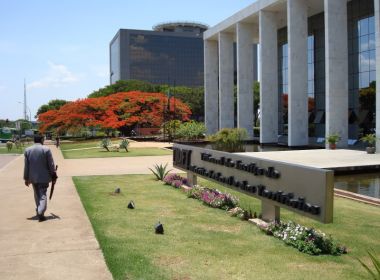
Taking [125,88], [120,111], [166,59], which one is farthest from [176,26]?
[120,111]

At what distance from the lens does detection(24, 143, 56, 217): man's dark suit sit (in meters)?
8.75

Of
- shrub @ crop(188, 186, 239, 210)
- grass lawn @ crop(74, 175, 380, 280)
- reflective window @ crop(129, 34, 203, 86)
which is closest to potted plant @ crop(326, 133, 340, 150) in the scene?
grass lawn @ crop(74, 175, 380, 280)

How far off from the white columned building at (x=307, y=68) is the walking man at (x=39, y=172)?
19865mm

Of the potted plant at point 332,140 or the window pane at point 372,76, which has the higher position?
the window pane at point 372,76

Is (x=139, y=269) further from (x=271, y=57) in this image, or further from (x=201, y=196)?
(x=271, y=57)

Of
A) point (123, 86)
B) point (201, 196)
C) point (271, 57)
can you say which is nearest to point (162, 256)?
point (201, 196)

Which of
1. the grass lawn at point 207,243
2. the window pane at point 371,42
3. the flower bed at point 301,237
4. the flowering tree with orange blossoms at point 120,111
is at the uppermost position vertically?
the window pane at point 371,42

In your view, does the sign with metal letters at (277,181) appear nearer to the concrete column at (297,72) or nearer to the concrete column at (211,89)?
the concrete column at (297,72)

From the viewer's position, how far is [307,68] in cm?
3341

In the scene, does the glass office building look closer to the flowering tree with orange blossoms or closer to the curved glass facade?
the curved glass facade

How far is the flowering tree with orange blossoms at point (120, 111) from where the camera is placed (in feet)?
177

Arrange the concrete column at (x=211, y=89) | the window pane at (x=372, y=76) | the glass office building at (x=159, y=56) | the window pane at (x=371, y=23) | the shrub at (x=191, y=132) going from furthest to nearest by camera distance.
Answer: the glass office building at (x=159, y=56), the concrete column at (x=211, y=89), the shrub at (x=191, y=132), the window pane at (x=371, y=23), the window pane at (x=372, y=76)

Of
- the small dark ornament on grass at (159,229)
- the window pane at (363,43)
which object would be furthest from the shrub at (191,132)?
the small dark ornament on grass at (159,229)

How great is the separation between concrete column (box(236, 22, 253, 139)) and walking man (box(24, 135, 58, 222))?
32693 mm
